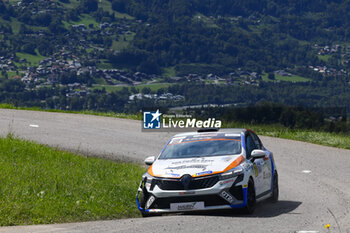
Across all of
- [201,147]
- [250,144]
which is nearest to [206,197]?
[201,147]

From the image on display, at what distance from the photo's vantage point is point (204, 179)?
1103 centimetres

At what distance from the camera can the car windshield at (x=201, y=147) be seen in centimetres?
1231

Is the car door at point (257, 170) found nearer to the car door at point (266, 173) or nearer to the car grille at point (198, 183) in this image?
the car door at point (266, 173)

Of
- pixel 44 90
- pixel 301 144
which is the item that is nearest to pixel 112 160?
pixel 301 144

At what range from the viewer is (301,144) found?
Result: 872 inches

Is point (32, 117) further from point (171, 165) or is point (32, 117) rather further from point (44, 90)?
point (44, 90)

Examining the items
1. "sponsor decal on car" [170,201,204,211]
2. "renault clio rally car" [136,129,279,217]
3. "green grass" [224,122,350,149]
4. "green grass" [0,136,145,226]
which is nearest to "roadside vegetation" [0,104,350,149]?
"green grass" [224,122,350,149]

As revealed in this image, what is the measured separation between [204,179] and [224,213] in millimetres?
1096

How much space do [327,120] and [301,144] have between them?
14653 millimetres

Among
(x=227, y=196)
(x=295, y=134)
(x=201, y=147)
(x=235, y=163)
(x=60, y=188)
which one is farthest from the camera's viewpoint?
(x=295, y=134)

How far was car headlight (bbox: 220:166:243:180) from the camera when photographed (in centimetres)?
1109

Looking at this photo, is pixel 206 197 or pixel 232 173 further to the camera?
pixel 232 173

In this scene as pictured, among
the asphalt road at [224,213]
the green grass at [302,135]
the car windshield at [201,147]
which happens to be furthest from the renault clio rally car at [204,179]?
the green grass at [302,135]

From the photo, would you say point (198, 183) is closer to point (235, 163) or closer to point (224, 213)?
point (235, 163)
